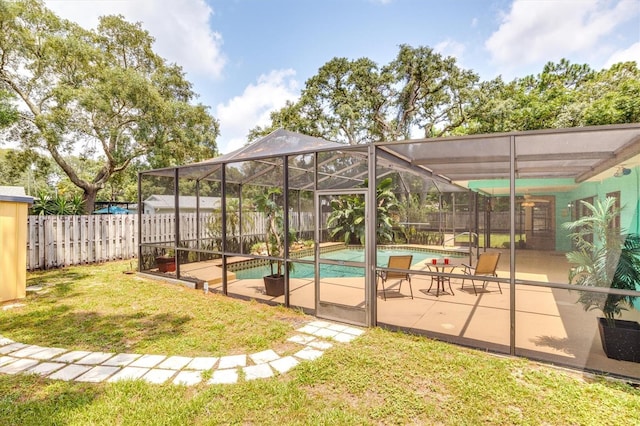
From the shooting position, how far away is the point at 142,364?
3.52m

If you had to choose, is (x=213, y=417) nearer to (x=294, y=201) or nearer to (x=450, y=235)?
(x=294, y=201)

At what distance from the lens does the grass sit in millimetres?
2598

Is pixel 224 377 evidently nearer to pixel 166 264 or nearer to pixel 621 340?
pixel 621 340

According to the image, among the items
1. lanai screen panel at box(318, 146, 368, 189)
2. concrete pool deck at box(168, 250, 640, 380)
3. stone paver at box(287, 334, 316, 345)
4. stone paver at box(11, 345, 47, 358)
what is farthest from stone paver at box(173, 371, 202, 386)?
lanai screen panel at box(318, 146, 368, 189)

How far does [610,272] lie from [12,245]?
9.17 meters

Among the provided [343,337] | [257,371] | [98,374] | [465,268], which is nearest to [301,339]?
[343,337]

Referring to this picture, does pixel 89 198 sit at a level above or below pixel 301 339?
above

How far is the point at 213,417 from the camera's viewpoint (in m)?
2.60

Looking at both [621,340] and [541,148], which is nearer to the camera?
[621,340]

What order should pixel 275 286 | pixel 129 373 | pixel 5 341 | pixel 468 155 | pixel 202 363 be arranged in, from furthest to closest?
pixel 275 286 → pixel 468 155 → pixel 5 341 → pixel 202 363 → pixel 129 373

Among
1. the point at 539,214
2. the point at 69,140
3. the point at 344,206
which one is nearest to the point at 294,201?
the point at 344,206

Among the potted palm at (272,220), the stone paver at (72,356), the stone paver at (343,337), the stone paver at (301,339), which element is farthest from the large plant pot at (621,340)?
the stone paver at (72,356)

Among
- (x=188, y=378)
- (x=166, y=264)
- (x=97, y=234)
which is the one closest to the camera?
(x=188, y=378)

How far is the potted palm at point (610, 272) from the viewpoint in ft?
11.0
